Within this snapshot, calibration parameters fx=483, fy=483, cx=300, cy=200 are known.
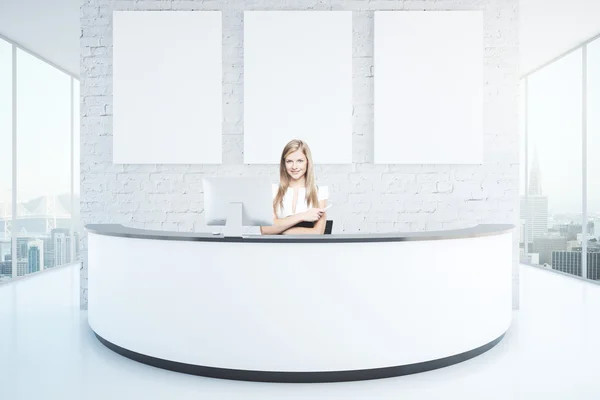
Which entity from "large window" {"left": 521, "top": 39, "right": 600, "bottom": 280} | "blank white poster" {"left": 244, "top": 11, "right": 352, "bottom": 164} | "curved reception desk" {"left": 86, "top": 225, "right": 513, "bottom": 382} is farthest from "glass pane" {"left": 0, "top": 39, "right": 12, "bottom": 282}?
"large window" {"left": 521, "top": 39, "right": 600, "bottom": 280}

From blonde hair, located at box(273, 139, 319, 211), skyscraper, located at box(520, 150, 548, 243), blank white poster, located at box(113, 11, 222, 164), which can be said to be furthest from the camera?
skyscraper, located at box(520, 150, 548, 243)

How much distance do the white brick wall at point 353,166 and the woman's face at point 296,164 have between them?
0.77 meters

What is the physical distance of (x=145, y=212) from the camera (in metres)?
4.76

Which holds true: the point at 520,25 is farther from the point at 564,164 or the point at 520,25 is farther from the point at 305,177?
the point at 305,177

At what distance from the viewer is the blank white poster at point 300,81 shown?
4.70 metres

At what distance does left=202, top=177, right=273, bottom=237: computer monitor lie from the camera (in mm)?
2852

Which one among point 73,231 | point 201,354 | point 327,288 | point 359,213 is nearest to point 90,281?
point 201,354

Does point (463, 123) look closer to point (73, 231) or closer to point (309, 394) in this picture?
point (309, 394)

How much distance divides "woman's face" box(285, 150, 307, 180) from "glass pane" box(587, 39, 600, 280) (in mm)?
4661

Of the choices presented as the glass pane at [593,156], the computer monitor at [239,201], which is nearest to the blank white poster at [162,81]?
the computer monitor at [239,201]

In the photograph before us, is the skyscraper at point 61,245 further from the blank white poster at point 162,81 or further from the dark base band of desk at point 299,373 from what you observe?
the dark base band of desk at point 299,373

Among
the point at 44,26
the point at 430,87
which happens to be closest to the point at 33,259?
the point at 44,26

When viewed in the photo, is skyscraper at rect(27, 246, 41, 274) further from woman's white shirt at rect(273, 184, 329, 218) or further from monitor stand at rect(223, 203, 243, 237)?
monitor stand at rect(223, 203, 243, 237)

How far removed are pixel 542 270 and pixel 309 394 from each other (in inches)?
244
